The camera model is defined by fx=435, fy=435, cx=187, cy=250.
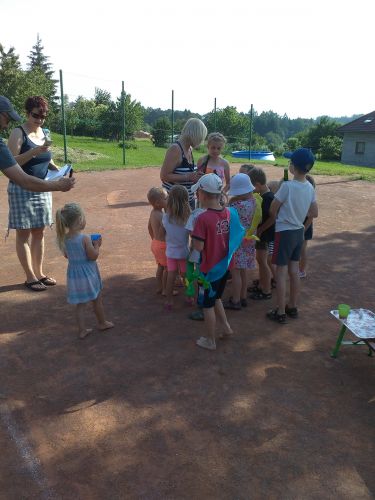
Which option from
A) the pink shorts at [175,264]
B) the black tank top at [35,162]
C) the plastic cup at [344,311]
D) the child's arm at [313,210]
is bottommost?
the plastic cup at [344,311]

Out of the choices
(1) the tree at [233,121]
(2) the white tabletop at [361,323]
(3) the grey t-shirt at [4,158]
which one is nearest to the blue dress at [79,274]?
(3) the grey t-shirt at [4,158]

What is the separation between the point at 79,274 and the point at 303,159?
2380 mm

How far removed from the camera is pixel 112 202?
10547 mm

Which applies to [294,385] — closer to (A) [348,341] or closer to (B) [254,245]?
(A) [348,341]

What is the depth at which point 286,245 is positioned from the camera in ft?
14.4

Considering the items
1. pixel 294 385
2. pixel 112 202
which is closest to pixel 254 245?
pixel 294 385

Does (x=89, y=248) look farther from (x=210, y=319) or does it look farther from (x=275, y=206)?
(x=275, y=206)

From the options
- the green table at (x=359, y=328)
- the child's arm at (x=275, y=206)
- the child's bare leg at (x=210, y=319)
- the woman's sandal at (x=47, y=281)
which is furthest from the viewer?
the woman's sandal at (x=47, y=281)

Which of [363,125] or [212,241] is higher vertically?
[363,125]

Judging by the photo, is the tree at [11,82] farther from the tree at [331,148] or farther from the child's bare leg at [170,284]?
the tree at [331,148]

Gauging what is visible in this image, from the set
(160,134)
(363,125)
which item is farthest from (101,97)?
(363,125)

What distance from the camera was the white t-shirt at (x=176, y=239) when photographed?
15.0 feet

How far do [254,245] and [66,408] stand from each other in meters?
2.64

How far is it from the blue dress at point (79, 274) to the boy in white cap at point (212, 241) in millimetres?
1039
